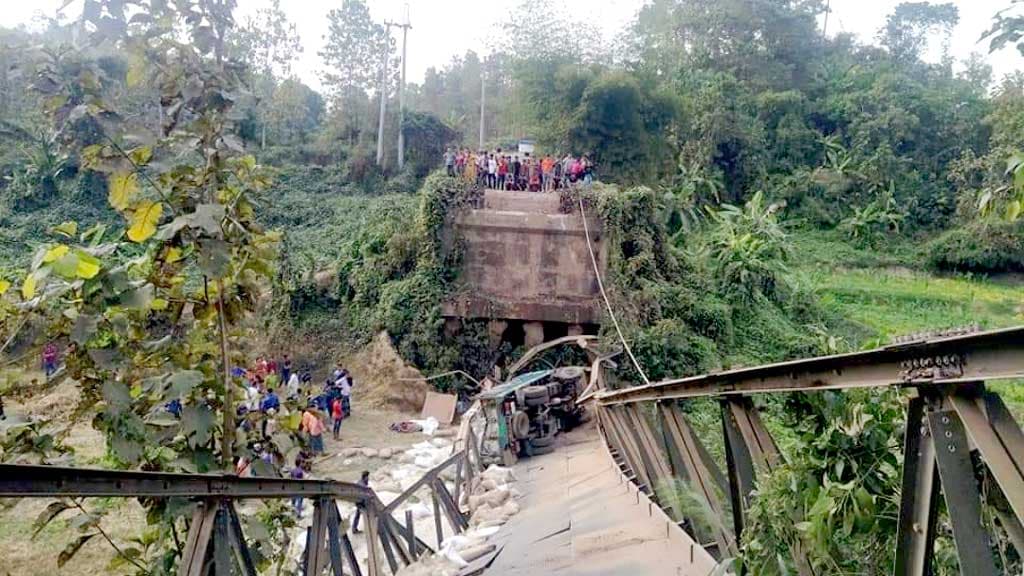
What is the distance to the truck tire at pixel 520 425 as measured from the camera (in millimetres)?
11094

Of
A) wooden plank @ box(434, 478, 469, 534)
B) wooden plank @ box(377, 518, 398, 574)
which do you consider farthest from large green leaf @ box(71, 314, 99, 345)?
wooden plank @ box(434, 478, 469, 534)

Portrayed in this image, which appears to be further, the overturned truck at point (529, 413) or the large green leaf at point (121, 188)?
the overturned truck at point (529, 413)

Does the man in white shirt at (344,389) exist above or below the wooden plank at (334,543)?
below

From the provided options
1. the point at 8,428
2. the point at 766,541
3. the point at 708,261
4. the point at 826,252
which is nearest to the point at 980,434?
the point at 766,541

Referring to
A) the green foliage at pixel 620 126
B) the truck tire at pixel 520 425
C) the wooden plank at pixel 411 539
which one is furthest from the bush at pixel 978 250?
the wooden plank at pixel 411 539

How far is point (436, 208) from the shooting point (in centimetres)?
1694

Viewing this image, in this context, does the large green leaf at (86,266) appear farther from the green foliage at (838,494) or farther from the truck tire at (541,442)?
the truck tire at (541,442)

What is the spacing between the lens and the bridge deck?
461cm

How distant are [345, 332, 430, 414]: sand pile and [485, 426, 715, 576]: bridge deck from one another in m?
7.12

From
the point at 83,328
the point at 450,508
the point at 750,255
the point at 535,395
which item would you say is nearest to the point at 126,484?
the point at 83,328

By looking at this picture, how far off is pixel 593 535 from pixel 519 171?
53.1 ft

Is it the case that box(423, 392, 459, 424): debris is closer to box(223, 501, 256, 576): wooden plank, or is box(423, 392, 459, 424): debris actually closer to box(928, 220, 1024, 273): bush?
box(223, 501, 256, 576): wooden plank

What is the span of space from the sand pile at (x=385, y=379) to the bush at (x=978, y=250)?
22406mm

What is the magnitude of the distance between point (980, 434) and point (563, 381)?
37.1ft
